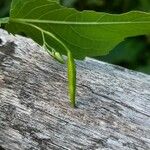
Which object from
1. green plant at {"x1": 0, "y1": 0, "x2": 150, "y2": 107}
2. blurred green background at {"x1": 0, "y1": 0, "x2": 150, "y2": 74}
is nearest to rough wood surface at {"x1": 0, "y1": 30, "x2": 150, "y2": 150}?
green plant at {"x1": 0, "y1": 0, "x2": 150, "y2": 107}

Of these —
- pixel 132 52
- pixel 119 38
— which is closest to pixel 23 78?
pixel 119 38

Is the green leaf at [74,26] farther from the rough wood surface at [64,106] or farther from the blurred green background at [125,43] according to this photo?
the blurred green background at [125,43]

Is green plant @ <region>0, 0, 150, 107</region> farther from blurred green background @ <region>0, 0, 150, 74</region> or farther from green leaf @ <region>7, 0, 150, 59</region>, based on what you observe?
blurred green background @ <region>0, 0, 150, 74</region>

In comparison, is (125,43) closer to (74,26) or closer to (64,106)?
(74,26)

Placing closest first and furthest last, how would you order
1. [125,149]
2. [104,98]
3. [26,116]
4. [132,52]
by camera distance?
1. [125,149]
2. [26,116]
3. [104,98]
4. [132,52]

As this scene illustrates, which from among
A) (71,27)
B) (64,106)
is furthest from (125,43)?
(64,106)

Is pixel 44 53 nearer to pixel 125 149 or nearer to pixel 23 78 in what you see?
pixel 23 78
